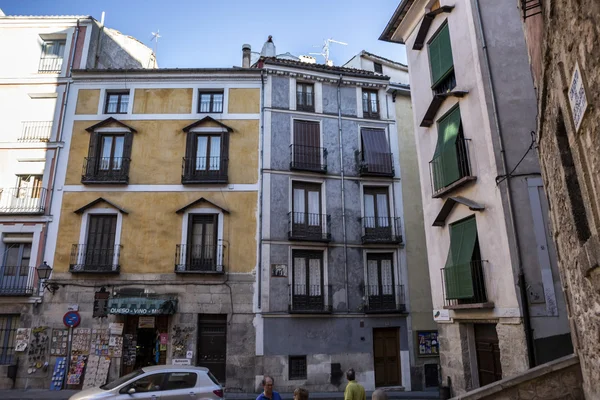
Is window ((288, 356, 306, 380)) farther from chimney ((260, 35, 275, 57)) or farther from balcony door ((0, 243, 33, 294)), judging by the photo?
chimney ((260, 35, 275, 57))

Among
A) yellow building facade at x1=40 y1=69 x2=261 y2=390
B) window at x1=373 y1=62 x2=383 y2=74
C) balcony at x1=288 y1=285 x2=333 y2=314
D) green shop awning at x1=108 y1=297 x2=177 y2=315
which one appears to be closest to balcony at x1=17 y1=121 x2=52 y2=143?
yellow building facade at x1=40 y1=69 x2=261 y2=390

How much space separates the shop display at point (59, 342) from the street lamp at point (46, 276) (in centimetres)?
162

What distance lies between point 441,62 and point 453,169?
344 cm

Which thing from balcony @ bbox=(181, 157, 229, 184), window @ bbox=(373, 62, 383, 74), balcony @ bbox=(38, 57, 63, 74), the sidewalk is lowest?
the sidewalk

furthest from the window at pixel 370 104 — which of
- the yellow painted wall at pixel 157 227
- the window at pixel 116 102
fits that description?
the window at pixel 116 102

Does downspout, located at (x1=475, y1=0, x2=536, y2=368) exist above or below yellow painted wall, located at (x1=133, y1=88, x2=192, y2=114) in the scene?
below

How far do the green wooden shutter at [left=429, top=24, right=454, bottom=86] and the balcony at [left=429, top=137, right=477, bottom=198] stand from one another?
2214 mm

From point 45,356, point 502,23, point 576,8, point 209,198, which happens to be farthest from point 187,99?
point 576,8

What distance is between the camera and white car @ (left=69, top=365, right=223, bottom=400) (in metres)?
9.54

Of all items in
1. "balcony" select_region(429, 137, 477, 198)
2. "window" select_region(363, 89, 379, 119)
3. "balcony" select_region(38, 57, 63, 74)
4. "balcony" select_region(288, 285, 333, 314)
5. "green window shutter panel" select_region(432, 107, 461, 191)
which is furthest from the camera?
"window" select_region(363, 89, 379, 119)

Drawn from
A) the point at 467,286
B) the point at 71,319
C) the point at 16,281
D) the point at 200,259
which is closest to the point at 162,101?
the point at 200,259

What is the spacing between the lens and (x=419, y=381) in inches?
681

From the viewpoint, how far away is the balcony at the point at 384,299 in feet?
58.6

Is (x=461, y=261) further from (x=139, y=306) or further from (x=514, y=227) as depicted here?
(x=139, y=306)
